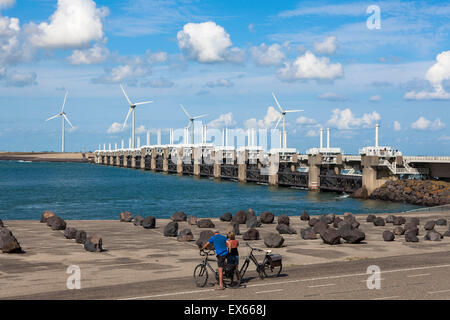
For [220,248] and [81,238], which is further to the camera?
[81,238]

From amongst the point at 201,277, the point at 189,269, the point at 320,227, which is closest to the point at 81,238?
the point at 189,269

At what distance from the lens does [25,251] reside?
3581 cm

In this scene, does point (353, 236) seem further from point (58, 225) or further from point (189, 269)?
point (58, 225)

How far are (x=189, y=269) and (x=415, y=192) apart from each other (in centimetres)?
8242

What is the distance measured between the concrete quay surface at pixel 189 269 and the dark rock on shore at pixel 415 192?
186ft

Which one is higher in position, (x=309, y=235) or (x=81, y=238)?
(x=81, y=238)

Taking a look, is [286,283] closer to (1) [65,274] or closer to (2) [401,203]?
(1) [65,274]

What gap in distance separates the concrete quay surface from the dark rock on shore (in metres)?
56.8

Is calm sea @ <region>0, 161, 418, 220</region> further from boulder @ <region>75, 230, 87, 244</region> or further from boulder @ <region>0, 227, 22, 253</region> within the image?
boulder @ <region>0, 227, 22, 253</region>

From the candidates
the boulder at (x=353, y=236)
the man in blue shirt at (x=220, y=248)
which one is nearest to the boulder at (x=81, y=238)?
the boulder at (x=353, y=236)

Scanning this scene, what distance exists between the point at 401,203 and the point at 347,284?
8444 centimetres

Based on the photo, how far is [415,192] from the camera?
103312 mm

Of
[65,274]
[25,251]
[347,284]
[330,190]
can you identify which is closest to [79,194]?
[330,190]

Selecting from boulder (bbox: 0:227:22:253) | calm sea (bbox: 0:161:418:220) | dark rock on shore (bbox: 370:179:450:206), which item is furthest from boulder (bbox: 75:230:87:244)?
dark rock on shore (bbox: 370:179:450:206)
